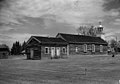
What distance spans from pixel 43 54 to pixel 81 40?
12270 mm

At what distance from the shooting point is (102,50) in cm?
4466

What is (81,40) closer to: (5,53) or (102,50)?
(102,50)

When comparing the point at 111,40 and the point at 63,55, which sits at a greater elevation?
the point at 111,40

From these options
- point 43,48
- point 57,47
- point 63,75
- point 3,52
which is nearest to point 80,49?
point 57,47

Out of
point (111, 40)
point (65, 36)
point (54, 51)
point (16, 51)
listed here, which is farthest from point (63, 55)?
point (111, 40)

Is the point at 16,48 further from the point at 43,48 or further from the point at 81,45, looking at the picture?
the point at 43,48

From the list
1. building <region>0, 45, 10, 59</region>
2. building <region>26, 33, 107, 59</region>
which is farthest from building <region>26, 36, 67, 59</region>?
building <region>0, 45, 10, 59</region>

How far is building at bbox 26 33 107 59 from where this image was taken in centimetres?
3053

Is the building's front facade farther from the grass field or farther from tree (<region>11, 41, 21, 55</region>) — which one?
tree (<region>11, 41, 21, 55</region>)

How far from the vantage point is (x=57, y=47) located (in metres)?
32.0

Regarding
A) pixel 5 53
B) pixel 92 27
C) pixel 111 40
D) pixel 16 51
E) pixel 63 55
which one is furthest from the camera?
pixel 111 40

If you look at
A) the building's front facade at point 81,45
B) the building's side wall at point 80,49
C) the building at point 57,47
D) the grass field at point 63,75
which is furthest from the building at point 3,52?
the grass field at point 63,75

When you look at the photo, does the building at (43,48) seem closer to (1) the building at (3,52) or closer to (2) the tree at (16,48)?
(1) the building at (3,52)

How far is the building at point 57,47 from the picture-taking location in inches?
1202
